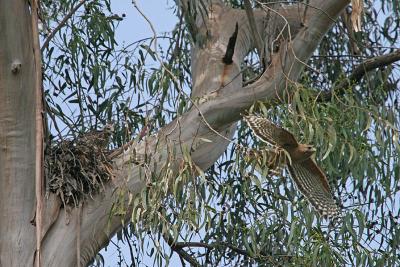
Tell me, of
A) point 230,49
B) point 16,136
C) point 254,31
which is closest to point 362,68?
point 254,31

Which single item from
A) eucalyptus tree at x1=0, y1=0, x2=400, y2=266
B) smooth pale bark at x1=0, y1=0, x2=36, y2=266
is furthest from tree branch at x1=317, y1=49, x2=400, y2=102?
smooth pale bark at x1=0, y1=0, x2=36, y2=266

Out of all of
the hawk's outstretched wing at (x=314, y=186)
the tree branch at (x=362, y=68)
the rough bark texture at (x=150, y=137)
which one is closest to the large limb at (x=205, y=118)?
the rough bark texture at (x=150, y=137)

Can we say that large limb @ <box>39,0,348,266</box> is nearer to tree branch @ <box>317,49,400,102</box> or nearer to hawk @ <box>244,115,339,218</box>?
hawk @ <box>244,115,339,218</box>

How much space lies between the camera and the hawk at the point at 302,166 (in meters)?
5.04

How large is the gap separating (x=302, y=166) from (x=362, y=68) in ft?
4.45

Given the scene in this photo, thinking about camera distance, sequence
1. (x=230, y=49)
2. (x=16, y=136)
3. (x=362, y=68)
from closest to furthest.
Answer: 1. (x=16, y=136)
2. (x=230, y=49)
3. (x=362, y=68)

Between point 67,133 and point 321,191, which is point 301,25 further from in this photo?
point 67,133

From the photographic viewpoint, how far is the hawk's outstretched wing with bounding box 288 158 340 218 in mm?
5418

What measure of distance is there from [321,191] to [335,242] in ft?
1.00

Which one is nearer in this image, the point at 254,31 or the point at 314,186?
the point at 314,186

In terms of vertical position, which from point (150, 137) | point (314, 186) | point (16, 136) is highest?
point (150, 137)

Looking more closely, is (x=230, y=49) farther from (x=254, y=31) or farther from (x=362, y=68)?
(x=362, y=68)

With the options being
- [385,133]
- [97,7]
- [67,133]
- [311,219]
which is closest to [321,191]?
[311,219]

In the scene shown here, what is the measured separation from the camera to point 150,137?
534 cm
